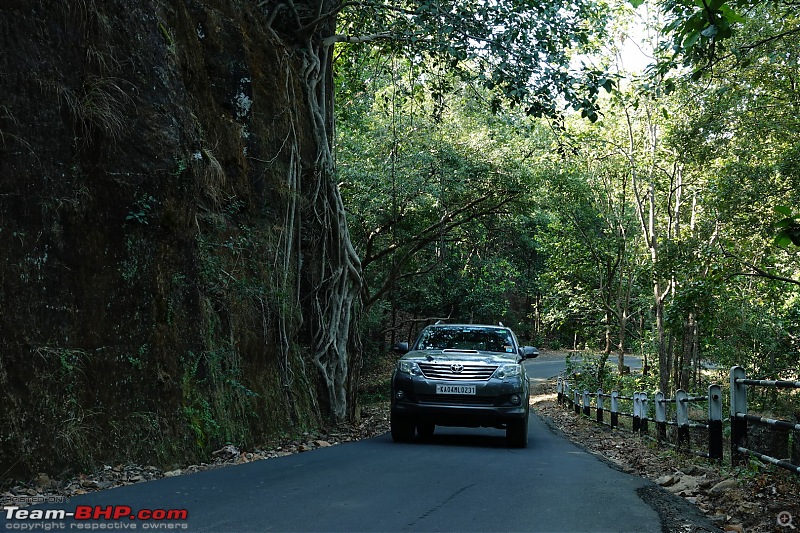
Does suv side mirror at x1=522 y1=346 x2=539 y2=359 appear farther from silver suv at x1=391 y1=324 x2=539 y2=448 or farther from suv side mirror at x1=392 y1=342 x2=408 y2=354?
suv side mirror at x1=392 y1=342 x2=408 y2=354

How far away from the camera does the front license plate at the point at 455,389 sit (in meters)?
11.3

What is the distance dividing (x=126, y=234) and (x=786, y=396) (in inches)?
1064

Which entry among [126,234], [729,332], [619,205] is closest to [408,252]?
[619,205]

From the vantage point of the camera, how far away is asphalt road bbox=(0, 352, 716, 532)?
17.7 ft

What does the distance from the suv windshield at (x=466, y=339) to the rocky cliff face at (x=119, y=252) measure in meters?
2.56

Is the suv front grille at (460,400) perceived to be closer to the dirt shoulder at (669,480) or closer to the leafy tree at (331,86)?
the dirt shoulder at (669,480)

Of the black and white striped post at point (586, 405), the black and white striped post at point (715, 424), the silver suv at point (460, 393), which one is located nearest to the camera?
the black and white striped post at point (715, 424)

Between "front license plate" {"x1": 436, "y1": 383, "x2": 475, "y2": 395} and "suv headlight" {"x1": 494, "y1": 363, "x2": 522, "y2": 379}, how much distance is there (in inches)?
16.8

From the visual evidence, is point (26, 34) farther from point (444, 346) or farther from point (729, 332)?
point (729, 332)

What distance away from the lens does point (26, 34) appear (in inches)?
303

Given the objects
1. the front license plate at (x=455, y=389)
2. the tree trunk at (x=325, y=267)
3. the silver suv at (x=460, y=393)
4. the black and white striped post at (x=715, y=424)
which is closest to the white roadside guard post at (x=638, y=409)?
the silver suv at (x=460, y=393)

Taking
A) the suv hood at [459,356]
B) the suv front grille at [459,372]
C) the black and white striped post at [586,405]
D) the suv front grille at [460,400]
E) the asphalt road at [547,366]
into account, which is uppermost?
the suv hood at [459,356]

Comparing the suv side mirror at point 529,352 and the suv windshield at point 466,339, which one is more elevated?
the suv windshield at point 466,339

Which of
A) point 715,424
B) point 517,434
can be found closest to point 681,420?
point 715,424
